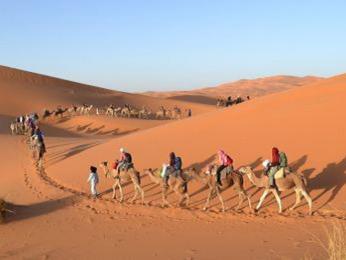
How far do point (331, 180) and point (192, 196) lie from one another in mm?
4187

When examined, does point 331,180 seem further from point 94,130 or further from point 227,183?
point 94,130

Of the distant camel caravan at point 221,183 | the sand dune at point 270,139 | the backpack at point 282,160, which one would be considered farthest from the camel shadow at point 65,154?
the backpack at point 282,160

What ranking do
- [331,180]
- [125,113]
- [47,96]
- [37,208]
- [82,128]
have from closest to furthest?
[331,180] < [37,208] < [82,128] < [125,113] < [47,96]

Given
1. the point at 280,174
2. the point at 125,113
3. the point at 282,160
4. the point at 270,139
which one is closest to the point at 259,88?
the point at 125,113

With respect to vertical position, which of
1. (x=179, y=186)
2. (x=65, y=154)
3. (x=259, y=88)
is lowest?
(x=65, y=154)

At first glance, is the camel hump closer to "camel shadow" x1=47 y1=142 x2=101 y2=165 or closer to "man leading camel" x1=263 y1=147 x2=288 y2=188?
"man leading camel" x1=263 y1=147 x2=288 y2=188

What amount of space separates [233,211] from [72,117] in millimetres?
33374

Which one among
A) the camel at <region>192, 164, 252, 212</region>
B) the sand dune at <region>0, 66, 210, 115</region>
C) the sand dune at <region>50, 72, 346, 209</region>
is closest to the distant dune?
the sand dune at <region>0, 66, 210, 115</region>

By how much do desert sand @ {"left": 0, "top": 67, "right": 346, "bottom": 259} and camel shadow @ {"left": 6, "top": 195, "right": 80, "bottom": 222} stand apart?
1.2 inches

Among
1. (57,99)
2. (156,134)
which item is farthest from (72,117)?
(156,134)

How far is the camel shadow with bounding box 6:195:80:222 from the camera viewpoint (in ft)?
47.4

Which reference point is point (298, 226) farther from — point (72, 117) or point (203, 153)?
point (72, 117)

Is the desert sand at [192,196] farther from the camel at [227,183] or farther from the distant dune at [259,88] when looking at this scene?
the distant dune at [259,88]

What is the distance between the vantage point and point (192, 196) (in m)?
16.0
